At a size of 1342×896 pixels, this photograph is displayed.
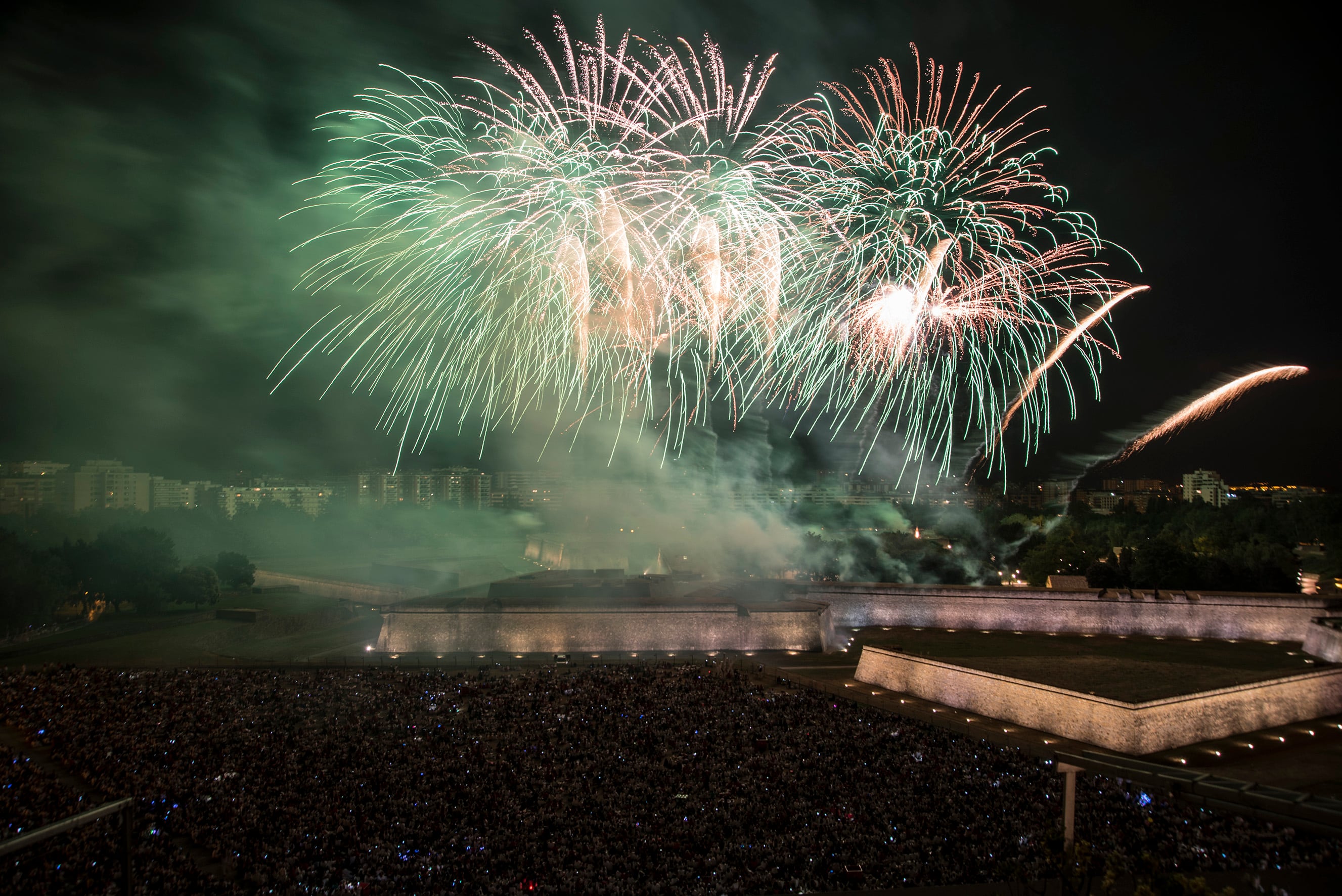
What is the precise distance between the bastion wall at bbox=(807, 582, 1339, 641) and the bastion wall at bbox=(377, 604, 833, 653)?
342cm

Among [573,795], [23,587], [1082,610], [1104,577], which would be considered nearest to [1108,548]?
[1104,577]

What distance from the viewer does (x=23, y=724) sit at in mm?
13320

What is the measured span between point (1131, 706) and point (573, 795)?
9651 millimetres

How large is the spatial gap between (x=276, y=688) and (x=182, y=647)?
384 inches

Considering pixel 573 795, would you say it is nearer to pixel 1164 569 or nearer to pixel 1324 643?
pixel 1324 643

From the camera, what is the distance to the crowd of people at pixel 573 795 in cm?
786

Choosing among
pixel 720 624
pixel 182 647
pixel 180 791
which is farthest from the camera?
pixel 182 647

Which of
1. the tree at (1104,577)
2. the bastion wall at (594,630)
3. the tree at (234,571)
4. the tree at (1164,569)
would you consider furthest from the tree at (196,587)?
the tree at (1164,569)

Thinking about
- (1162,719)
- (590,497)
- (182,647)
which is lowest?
(182,647)

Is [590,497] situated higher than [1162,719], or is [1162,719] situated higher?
[590,497]

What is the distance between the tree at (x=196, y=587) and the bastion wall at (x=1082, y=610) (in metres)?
24.3

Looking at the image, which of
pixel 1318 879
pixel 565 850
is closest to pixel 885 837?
pixel 565 850

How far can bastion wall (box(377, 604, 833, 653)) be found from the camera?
19.6m

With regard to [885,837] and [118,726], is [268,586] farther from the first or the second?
[885,837]
